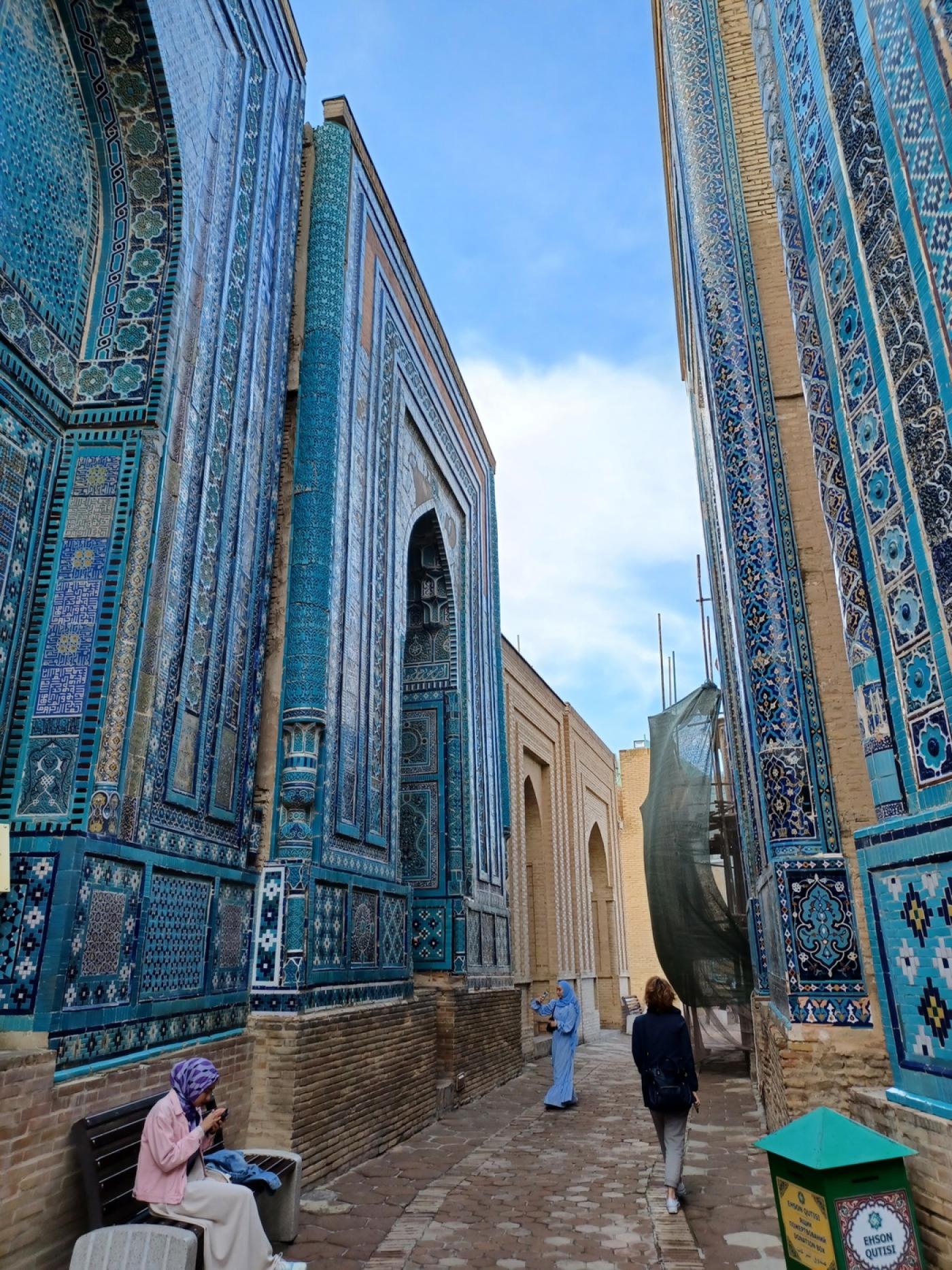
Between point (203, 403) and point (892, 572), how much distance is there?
3.88 m

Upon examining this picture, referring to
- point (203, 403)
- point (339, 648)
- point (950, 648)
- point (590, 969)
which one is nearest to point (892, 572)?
point (950, 648)

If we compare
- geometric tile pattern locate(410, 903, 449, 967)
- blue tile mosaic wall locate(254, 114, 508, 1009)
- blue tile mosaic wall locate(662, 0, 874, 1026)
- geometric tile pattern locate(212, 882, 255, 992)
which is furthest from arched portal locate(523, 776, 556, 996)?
geometric tile pattern locate(212, 882, 255, 992)

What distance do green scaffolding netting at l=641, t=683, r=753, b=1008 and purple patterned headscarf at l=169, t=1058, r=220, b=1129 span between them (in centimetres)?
705

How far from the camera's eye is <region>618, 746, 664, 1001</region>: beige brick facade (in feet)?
79.4

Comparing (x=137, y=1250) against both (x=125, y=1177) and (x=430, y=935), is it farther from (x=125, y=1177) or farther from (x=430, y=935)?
(x=430, y=935)

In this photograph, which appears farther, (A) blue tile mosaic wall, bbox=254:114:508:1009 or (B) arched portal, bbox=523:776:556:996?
(B) arched portal, bbox=523:776:556:996

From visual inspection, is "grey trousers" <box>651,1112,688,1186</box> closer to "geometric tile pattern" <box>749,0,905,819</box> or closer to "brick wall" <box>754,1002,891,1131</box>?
"brick wall" <box>754,1002,891,1131</box>

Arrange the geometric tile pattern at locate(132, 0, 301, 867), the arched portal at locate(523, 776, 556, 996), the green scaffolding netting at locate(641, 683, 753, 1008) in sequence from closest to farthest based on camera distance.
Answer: the geometric tile pattern at locate(132, 0, 301, 867), the green scaffolding netting at locate(641, 683, 753, 1008), the arched portal at locate(523, 776, 556, 996)

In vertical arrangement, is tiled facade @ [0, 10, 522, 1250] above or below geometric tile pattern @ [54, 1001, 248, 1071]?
above

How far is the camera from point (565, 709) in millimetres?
16812

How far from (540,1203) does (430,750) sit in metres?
5.28

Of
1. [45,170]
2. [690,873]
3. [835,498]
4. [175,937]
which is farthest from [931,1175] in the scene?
[690,873]

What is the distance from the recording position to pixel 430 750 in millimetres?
9359

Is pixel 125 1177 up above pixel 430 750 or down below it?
below
